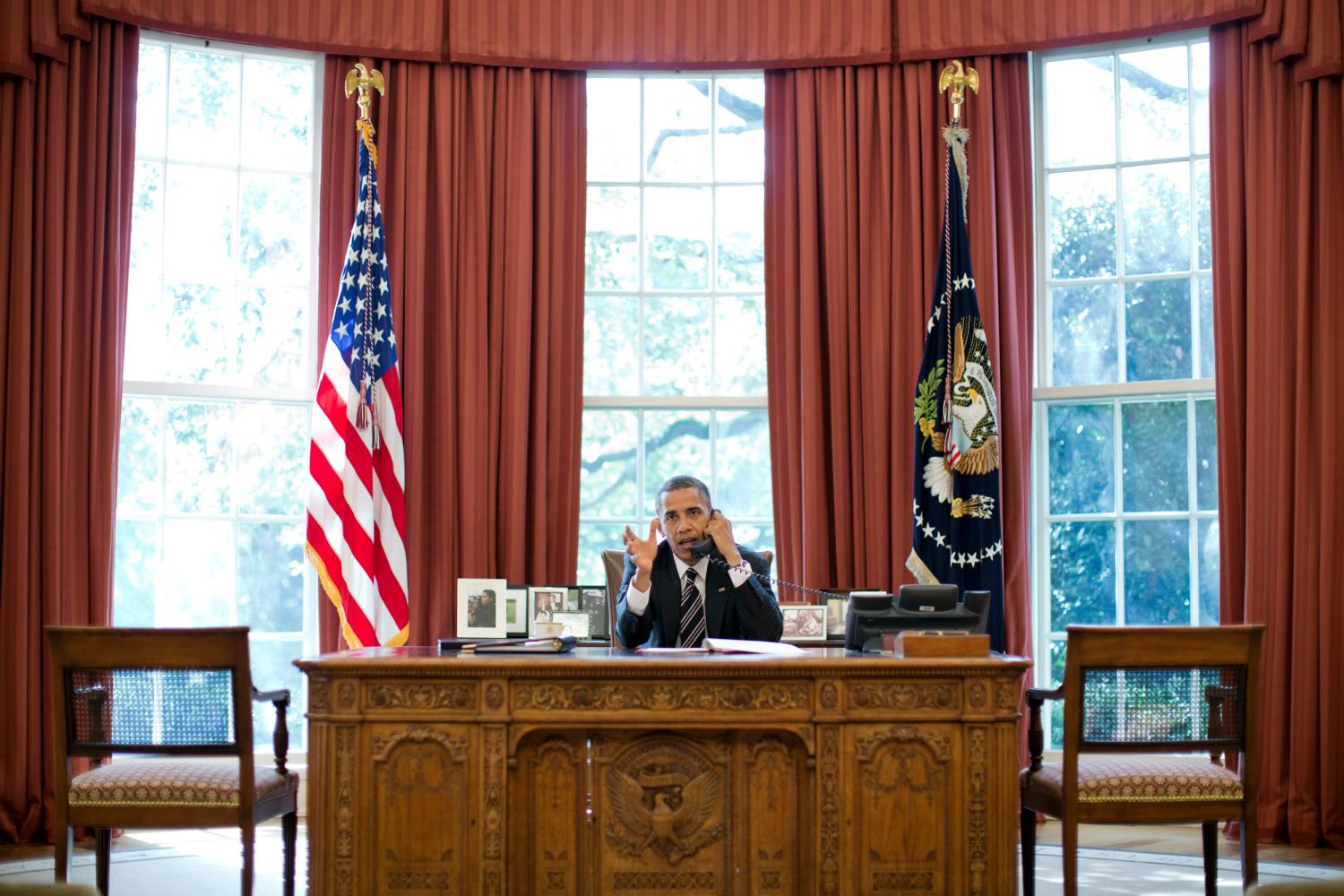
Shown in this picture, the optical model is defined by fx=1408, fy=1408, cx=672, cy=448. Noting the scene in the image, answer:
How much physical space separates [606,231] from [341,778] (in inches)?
132

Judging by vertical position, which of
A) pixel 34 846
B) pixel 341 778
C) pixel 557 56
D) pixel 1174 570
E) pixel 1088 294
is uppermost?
pixel 557 56

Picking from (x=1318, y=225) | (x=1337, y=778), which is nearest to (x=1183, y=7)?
(x=1318, y=225)

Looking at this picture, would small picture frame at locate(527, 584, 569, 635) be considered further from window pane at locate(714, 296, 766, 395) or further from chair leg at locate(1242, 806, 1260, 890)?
chair leg at locate(1242, 806, 1260, 890)

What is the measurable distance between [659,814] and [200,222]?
3.67 m

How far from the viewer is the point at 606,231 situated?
6395 millimetres

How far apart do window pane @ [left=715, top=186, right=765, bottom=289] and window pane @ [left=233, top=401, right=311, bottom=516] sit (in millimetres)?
1998

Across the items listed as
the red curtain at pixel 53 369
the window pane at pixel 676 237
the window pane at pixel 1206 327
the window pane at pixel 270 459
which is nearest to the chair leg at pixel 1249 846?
the window pane at pixel 1206 327

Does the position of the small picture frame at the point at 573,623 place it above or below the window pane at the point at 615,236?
below

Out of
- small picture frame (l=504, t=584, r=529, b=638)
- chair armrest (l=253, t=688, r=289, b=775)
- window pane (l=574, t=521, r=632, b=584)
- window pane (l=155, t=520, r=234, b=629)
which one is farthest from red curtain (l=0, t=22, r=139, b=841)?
window pane (l=574, t=521, r=632, b=584)

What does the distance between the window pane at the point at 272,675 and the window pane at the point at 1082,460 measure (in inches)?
132

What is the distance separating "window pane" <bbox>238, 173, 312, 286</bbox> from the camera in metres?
6.13

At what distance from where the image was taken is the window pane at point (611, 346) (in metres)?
6.35

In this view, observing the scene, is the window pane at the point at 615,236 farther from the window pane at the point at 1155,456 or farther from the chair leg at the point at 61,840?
the chair leg at the point at 61,840

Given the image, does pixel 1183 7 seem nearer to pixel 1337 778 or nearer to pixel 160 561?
pixel 1337 778
